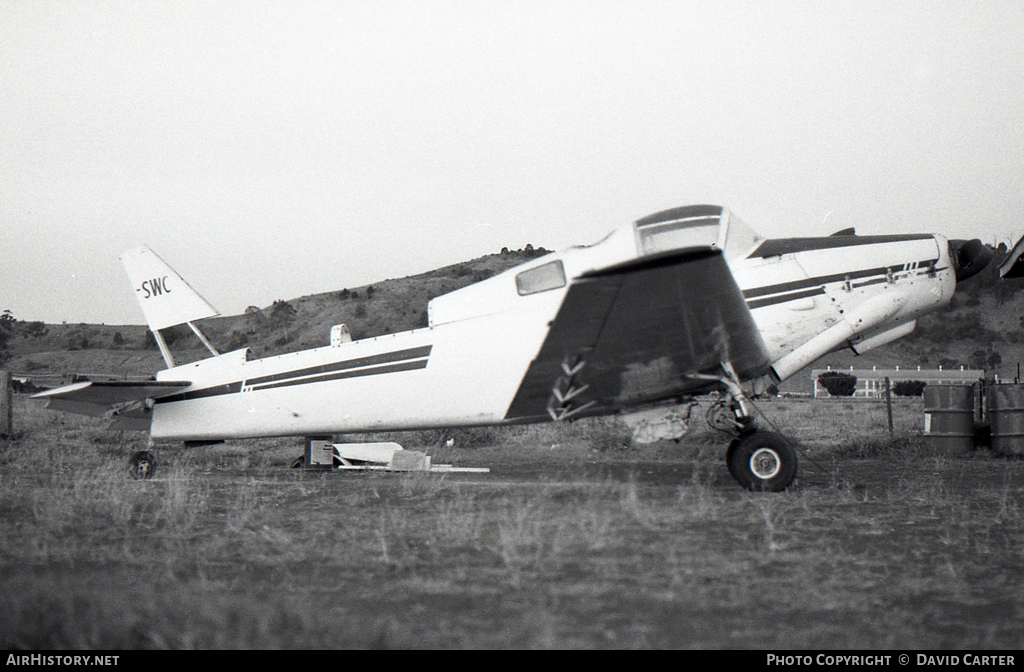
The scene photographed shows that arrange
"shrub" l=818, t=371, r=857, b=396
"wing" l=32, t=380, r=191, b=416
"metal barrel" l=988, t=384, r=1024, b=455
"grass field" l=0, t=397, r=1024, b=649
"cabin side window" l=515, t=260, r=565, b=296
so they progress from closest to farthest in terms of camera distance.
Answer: "grass field" l=0, t=397, r=1024, b=649 → "cabin side window" l=515, t=260, r=565, b=296 → "wing" l=32, t=380, r=191, b=416 → "metal barrel" l=988, t=384, r=1024, b=455 → "shrub" l=818, t=371, r=857, b=396

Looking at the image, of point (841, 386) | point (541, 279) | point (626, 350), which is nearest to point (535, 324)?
point (541, 279)

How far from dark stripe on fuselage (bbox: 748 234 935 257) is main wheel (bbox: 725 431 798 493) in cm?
187

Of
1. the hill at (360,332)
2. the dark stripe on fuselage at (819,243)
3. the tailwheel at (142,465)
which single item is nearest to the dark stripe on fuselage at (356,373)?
the tailwheel at (142,465)

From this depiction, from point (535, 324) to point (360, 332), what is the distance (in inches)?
1332

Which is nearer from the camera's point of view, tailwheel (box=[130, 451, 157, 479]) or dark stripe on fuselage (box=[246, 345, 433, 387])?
dark stripe on fuselage (box=[246, 345, 433, 387])

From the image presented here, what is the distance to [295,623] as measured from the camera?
2820 mm

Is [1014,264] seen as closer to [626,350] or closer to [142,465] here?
[626,350]

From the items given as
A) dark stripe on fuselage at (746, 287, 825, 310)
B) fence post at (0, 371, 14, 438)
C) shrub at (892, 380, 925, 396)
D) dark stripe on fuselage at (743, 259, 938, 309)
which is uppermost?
dark stripe on fuselage at (743, 259, 938, 309)

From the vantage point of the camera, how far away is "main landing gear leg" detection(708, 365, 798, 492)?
6.78m

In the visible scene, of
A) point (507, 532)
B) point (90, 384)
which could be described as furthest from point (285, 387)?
point (507, 532)

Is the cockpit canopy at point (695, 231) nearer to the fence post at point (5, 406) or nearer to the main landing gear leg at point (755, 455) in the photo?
the main landing gear leg at point (755, 455)

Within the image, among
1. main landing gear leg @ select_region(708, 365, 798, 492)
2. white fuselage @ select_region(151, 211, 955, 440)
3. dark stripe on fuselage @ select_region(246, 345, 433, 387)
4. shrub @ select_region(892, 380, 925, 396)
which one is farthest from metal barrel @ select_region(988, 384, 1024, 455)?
shrub @ select_region(892, 380, 925, 396)

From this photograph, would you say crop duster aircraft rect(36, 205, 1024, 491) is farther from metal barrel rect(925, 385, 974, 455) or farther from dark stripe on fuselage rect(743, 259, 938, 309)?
metal barrel rect(925, 385, 974, 455)

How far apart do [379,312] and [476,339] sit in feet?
133
